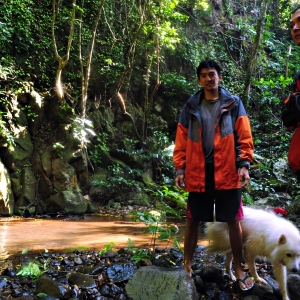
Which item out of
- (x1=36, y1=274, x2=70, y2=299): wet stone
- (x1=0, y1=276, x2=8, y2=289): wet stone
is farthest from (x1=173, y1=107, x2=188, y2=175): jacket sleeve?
(x1=0, y1=276, x2=8, y2=289): wet stone

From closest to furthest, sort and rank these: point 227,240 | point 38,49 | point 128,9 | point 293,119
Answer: point 293,119 → point 227,240 → point 38,49 → point 128,9

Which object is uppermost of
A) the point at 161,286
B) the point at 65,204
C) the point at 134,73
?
the point at 134,73

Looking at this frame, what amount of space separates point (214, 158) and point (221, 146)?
5.5 inches

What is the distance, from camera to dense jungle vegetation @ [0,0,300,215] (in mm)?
10695

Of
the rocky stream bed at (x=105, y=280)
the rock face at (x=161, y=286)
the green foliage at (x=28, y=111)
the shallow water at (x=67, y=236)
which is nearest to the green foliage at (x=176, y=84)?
the green foliage at (x=28, y=111)

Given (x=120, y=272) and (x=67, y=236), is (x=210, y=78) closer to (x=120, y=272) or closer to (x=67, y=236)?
(x=120, y=272)

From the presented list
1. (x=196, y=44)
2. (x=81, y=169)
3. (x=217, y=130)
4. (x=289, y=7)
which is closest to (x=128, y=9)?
(x=196, y=44)

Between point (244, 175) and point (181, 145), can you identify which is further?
point (181, 145)

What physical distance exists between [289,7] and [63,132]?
16.2 m

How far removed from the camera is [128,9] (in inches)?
560

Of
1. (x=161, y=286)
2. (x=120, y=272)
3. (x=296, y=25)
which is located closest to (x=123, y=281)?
(x=120, y=272)

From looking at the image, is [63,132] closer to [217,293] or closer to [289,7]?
[217,293]

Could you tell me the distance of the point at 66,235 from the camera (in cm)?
623

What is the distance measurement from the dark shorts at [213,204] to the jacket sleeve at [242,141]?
12.4 inches
